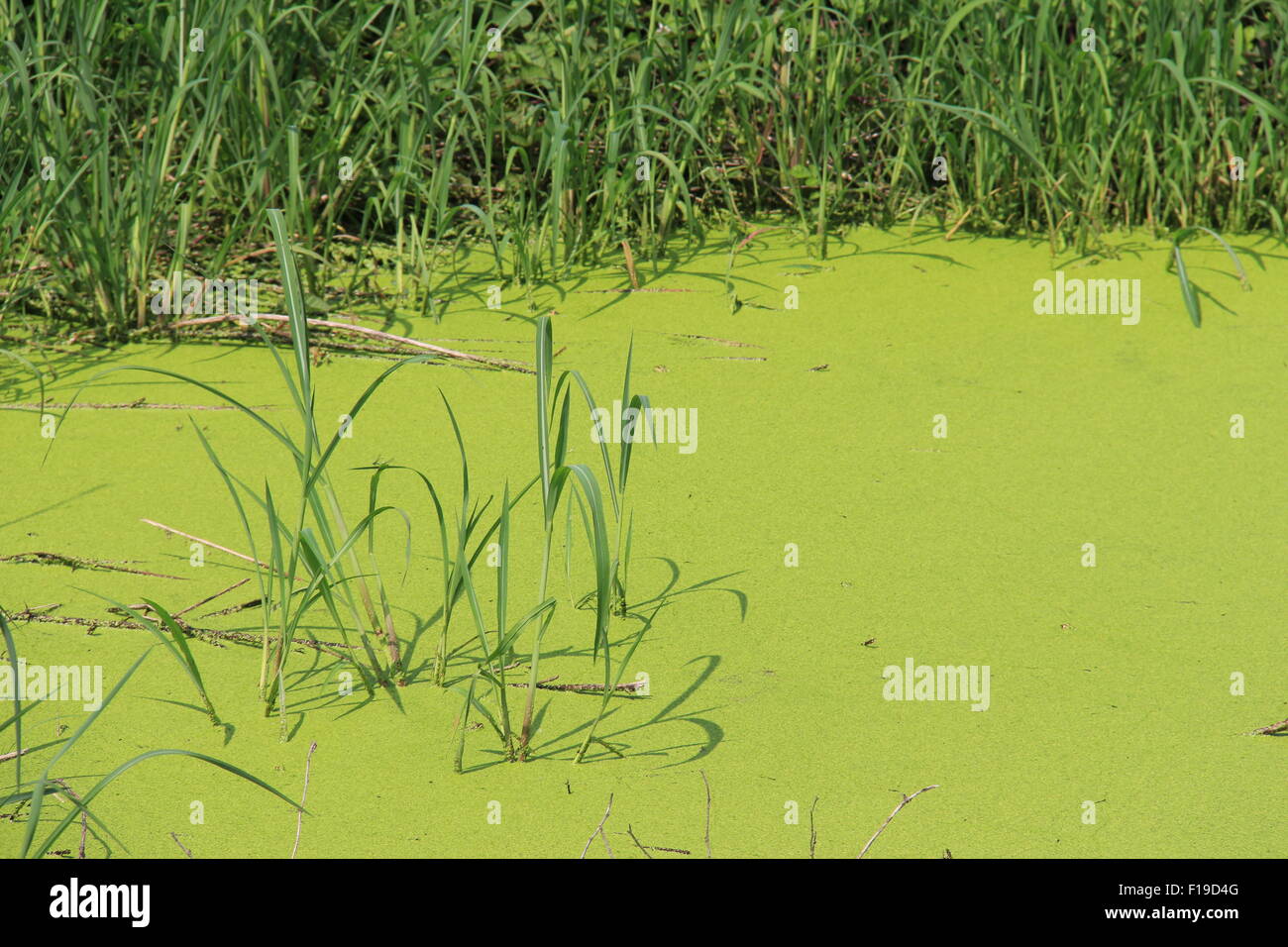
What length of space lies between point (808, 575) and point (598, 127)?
1637 mm

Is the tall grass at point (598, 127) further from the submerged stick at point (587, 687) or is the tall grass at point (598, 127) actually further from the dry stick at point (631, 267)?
the submerged stick at point (587, 687)

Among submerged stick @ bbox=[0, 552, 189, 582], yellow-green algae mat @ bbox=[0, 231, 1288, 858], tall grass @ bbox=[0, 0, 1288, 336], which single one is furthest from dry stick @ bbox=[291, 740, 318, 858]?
tall grass @ bbox=[0, 0, 1288, 336]

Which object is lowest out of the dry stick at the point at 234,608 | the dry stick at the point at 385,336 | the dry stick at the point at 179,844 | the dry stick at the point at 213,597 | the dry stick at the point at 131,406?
the dry stick at the point at 179,844

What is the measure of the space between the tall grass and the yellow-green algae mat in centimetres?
20

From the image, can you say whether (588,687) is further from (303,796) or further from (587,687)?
(303,796)

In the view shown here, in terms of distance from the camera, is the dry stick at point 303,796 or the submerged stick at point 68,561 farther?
the submerged stick at point 68,561

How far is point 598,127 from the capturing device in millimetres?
3088

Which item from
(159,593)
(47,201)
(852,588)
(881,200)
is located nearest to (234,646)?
(159,593)

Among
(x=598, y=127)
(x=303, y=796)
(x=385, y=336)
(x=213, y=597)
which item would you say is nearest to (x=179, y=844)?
(x=303, y=796)

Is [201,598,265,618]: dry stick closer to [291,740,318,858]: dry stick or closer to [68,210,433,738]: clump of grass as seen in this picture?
[68,210,433,738]: clump of grass

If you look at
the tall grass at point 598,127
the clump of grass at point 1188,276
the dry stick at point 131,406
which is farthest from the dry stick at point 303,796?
the clump of grass at point 1188,276

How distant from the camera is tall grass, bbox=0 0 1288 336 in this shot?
2572mm

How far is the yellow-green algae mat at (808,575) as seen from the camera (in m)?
1.34

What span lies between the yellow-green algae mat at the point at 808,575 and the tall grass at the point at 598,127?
20 centimetres
